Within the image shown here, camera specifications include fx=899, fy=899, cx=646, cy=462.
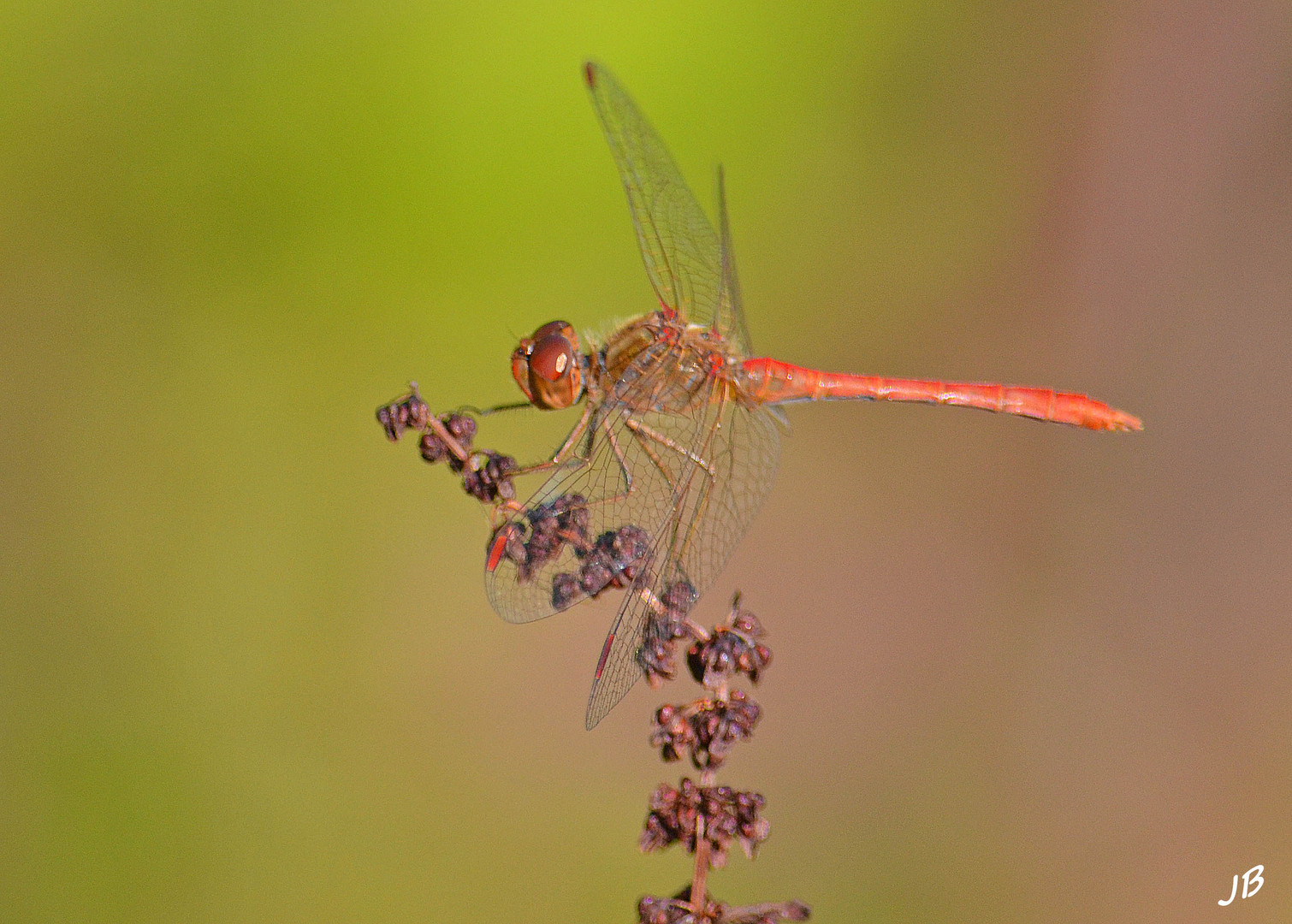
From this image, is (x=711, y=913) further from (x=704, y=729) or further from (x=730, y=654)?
(x=730, y=654)

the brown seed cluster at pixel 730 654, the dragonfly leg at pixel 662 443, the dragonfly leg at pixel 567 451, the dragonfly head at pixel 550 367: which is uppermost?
the dragonfly head at pixel 550 367

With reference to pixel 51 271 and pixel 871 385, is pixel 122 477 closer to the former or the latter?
pixel 51 271

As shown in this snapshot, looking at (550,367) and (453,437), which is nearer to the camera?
(453,437)

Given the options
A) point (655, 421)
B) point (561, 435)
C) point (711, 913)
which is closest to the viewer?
point (711, 913)

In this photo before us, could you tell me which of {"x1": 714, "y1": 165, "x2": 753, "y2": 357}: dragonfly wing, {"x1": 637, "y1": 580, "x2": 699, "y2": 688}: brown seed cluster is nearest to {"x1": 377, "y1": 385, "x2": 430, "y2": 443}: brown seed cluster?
{"x1": 637, "y1": 580, "x2": 699, "y2": 688}: brown seed cluster

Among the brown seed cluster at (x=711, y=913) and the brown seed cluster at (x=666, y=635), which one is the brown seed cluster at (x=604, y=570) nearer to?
the brown seed cluster at (x=666, y=635)

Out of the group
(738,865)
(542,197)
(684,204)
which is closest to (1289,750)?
(738,865)
